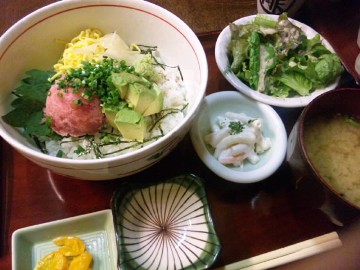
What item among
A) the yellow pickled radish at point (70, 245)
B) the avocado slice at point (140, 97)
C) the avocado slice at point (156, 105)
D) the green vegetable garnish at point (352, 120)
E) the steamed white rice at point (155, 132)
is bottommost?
the yellow pickled radish at point (70, 245)

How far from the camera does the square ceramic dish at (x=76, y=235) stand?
1.23 m

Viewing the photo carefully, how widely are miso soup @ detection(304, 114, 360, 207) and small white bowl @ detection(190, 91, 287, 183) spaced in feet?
0.34

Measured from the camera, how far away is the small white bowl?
1344 mm

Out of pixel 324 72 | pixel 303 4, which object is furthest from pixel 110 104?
pixel 303 4

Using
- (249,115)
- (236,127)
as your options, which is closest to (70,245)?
(236,127)

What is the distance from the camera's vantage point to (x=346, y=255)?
131 centimetres

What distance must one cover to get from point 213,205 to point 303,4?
106cm

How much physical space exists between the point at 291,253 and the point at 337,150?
38 cm

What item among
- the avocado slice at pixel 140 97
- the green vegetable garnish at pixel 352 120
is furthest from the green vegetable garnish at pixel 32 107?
the green vegetable garnish at pixel 352 120

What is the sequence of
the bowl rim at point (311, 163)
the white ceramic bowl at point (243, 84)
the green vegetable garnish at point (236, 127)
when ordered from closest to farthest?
the bowl rim at point (311, 163), the green vegetable garnish at point (236, 127), the white ceramic bowl at point (243, 84)

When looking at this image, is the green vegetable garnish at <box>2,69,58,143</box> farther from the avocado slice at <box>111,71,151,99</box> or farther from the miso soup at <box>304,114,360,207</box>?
the miso soup at <box>304,114,360,207</box>

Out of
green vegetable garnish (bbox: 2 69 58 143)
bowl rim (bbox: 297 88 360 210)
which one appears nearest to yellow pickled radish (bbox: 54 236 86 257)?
green vegetable garnish (bbox: 2 69 58 143)

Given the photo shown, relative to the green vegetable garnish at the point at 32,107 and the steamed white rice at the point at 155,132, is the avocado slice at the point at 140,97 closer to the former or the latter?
the steamed white rice at the point at 155,132

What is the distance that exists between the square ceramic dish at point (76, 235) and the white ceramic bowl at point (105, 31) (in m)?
0.14
